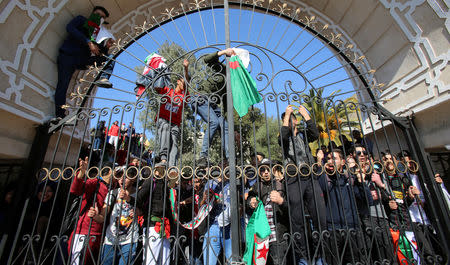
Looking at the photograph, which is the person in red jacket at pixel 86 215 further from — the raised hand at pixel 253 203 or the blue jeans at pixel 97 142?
the blue jeans at pixel 97 142

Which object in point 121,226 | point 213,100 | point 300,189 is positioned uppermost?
point 213,100

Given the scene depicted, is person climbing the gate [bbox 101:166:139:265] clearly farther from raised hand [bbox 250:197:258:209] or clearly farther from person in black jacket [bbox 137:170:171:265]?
raised hand [bbox 250:197:258:209]

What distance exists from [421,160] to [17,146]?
214 inches

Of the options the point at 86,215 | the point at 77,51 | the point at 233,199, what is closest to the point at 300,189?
the point at 233,199

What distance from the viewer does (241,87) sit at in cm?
287

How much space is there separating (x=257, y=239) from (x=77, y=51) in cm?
406

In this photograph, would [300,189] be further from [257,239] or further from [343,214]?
[257,239]

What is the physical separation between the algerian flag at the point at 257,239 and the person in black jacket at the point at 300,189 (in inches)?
12.4

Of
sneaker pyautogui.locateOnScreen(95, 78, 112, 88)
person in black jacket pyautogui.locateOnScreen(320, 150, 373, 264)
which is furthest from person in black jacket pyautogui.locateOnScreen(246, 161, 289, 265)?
sneaker pyautogui.locateOnScreen(95, 78, 112, 88)

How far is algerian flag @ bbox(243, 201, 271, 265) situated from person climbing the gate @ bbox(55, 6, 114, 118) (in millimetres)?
2965

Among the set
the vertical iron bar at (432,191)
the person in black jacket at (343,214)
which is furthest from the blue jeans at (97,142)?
the vertical iron bar at (432,191)

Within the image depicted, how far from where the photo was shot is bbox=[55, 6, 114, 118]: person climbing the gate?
3.61m

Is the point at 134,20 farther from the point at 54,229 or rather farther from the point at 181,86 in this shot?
the point at 54,229

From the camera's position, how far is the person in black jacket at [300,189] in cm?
246
